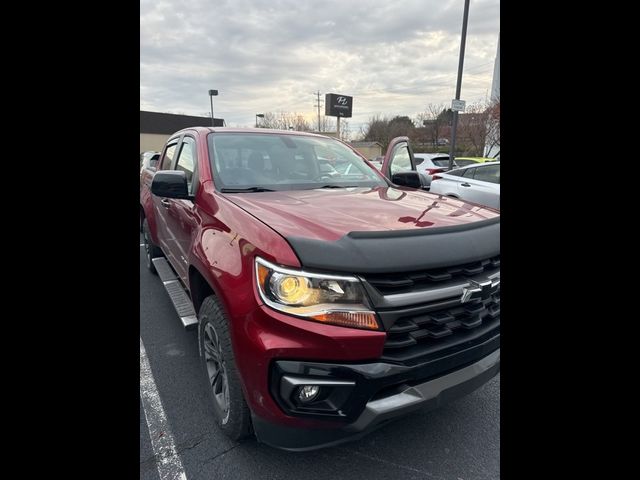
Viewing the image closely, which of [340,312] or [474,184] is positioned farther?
[474,184]

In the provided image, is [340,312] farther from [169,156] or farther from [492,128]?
[492,128]

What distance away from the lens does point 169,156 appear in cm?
409

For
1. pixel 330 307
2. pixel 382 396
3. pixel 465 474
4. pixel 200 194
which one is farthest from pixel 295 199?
pixel 465 474

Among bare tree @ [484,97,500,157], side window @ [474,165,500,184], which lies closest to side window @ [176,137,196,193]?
side window @ [474,165,500,184]

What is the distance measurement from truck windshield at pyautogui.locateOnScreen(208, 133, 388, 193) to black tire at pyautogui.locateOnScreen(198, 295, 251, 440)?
90cm

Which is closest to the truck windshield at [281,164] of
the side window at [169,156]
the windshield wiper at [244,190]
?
the windshield wiper at [244,190]

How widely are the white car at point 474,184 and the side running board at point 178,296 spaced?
18.4ft

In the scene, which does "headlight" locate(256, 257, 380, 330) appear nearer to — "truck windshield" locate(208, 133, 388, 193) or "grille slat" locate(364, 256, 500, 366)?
"grille slat" locate(364, 256, 500, 366)

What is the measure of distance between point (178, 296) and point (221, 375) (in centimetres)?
122

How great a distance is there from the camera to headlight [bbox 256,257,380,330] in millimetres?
1438

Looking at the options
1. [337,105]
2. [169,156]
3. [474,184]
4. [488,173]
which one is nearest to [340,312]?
[169,156]

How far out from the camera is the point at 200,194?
2480 mm
